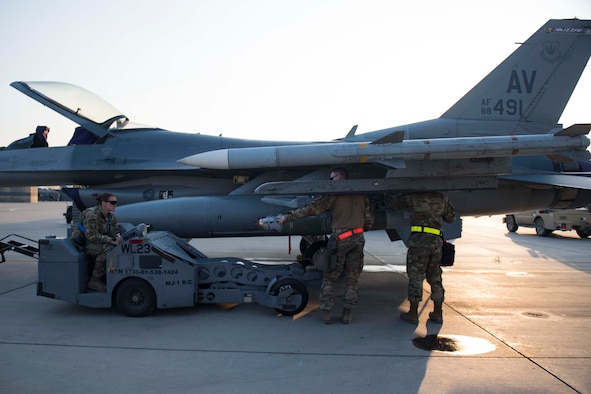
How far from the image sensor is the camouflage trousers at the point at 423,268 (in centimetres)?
581

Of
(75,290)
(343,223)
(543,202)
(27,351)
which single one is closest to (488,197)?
(543,202)

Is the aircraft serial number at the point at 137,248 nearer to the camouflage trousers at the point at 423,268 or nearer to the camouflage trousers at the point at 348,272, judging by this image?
the camouflage trousers at the point at 348,272

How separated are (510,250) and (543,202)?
5.70 metres

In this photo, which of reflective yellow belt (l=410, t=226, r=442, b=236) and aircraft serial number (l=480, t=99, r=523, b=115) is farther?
aircraft serial number (l=480, t=99, r=523, b=115)

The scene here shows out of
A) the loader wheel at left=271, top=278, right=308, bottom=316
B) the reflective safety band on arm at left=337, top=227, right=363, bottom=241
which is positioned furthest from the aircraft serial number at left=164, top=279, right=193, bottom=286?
the reflective safety band on arm at left=337, top=227, right=363, bottom=241

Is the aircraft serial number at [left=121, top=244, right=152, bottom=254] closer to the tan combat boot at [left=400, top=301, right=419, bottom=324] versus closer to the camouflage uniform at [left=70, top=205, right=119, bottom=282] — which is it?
the camouflage uniform at [left=70, top=205, right=119, bottom=282]

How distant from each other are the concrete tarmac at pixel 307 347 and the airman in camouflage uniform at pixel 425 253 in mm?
286

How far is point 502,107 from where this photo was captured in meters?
8.96

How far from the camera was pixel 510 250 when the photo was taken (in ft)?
45.5

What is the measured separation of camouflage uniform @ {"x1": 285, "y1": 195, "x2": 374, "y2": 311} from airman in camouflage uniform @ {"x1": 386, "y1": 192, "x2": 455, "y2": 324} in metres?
0.66

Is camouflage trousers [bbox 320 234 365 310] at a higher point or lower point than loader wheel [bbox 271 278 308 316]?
higher

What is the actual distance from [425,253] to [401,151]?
4.51ft

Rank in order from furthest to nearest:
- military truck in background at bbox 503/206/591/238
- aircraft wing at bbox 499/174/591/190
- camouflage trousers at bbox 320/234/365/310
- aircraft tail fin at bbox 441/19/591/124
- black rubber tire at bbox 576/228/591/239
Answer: black rubber tire at bbox 576/228/591/239
military truck in background at bbox 503/206/591/238
aircraft tail fin at bbox 441/19/591/124
aircraft wing at bbox 499/174/591/190
camouflage trousers at bbox 320/234/365/310

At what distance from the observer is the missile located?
20.2ft
